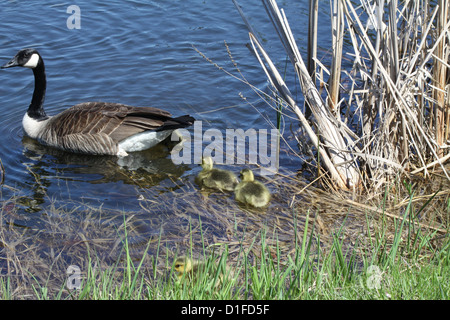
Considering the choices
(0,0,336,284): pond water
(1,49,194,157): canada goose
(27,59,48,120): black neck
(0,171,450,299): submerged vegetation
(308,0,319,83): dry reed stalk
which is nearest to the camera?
(0,171,450,299): submerged vegetation

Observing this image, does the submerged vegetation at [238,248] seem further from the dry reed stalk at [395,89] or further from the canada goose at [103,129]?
the canada goose at [103,129]

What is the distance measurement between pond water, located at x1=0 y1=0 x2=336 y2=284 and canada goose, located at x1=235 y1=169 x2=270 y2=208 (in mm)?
895

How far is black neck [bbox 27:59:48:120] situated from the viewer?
726cm

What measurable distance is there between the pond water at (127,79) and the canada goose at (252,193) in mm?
895

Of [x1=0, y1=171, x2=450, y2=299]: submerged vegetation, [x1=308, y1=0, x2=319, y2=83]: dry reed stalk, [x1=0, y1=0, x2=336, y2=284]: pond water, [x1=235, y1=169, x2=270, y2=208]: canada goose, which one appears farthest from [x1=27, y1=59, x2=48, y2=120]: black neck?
[x1=308, y1=0, x2=319, y2=83]: dry reed stalk

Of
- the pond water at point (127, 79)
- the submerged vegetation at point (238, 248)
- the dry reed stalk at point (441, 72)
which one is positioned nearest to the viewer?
the submerged vegetation at point (238, 248)

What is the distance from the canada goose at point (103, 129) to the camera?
22.6 feet

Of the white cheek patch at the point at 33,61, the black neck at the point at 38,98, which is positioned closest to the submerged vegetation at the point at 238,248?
the black neck at the point at 38,98

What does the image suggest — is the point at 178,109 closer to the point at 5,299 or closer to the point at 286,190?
the point at 286,190

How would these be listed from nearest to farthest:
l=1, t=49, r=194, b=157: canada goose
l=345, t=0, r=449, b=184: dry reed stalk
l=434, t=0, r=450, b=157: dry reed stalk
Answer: l=345, t=0, r=449, b=184: dry reed stalk → l=434, t=0, r=450, b=157: dry reed stalk → l=1, t=49, r=194, b=157: canada goose

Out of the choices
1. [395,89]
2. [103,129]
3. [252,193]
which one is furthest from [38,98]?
[395,89]

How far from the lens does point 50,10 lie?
1014 cm

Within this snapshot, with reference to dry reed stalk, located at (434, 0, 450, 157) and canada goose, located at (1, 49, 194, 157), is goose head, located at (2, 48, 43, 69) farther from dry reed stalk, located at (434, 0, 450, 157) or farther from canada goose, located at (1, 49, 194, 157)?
dry reed stalk, located at (434, 0, 450, 157)
